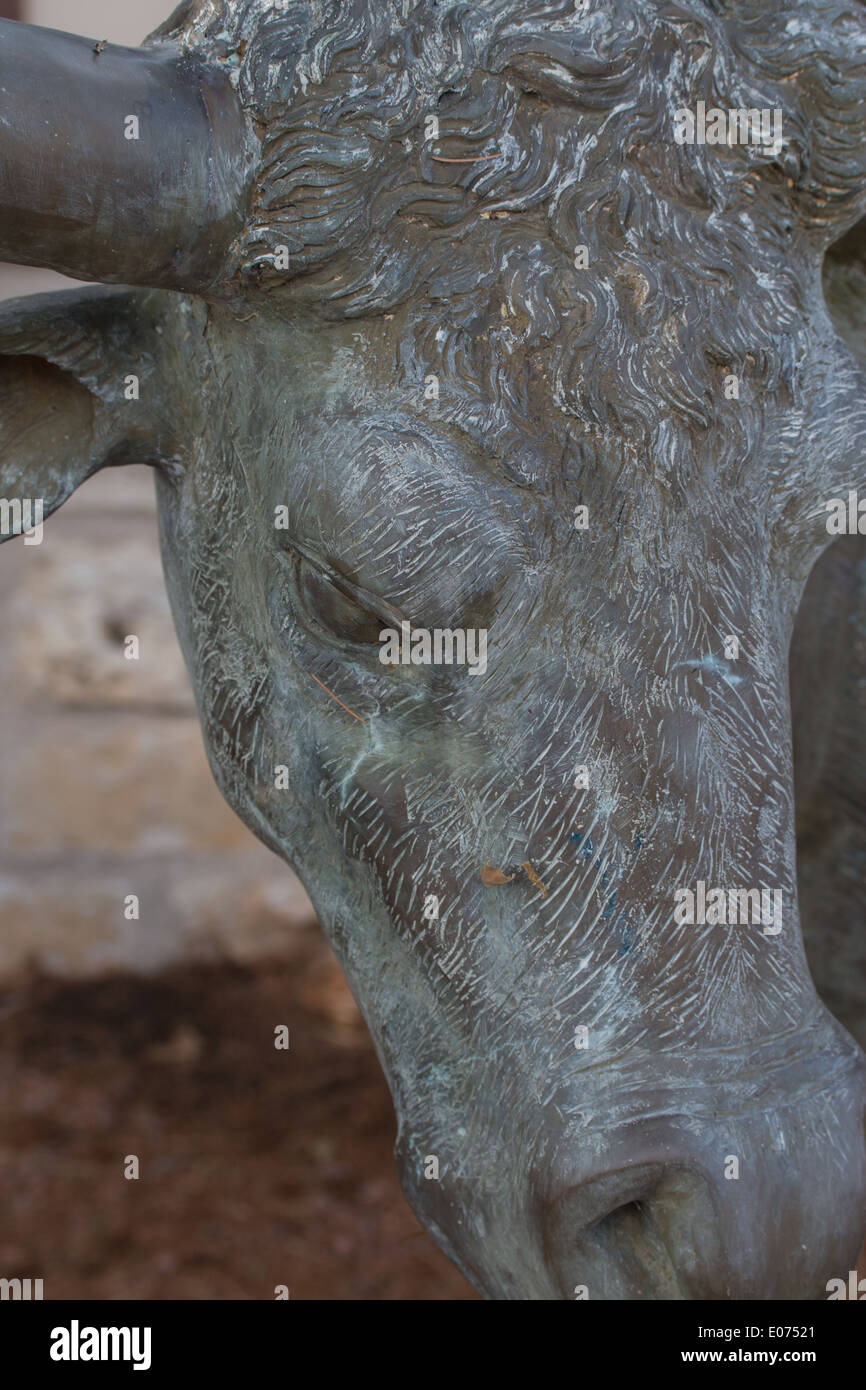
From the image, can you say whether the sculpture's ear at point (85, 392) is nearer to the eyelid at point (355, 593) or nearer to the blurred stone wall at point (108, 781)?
the eyelid at point (355, 593)

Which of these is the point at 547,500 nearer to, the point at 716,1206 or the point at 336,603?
the point at 336,603

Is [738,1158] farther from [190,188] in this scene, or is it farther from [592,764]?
[190,188]

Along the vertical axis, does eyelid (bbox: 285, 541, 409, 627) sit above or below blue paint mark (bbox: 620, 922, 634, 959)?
above

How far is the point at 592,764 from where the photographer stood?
947 millimetres

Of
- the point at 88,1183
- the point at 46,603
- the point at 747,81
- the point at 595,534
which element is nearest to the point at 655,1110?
the point at 595,534

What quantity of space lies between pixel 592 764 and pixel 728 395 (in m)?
0.27

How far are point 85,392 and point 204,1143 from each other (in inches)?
72.3

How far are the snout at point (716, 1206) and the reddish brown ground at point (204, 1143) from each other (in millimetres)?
1536

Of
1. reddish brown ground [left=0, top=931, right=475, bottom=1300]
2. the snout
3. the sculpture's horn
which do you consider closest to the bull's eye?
the sculpture's horn

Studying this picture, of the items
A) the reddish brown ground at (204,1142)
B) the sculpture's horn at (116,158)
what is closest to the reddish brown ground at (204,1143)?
the reddish brown ground at (204,1142)

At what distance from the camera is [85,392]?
1.15 m

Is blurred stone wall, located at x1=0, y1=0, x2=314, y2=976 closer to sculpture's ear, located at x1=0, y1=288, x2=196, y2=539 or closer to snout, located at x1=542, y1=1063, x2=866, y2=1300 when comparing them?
sculpture's ear, located at x1=0, y1=288, x2=196, y2=539

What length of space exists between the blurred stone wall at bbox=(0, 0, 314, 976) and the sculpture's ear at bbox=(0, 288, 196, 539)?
1.60 meters

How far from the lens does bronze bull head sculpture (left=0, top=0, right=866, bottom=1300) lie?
0.91m
